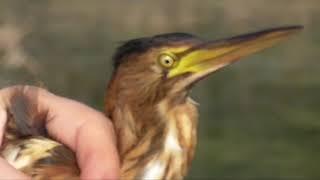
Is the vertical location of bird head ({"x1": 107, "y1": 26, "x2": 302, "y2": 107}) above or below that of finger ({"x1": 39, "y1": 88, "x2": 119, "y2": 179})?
above

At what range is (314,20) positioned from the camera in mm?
1207

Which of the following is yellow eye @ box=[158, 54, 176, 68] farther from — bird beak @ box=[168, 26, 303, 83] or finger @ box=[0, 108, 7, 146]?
finger @ box=[0, 108, 7, 146]

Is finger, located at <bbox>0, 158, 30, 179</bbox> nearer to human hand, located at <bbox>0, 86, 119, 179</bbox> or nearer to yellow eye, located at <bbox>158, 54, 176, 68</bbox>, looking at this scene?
human hand, located at <bbox>0, 86, 119, 179</bbox>

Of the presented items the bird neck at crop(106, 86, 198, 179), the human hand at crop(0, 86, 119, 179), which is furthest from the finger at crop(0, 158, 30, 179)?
the bird neck at crop(106, 86, 198, 179)

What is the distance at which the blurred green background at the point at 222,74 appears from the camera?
118 centimetres

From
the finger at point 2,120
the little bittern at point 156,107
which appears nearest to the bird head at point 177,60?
the little bittern at point 156,107

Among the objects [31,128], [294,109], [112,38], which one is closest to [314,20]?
[294,109]

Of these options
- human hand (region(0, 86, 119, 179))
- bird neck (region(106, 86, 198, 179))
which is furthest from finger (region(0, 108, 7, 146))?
bird neck (region(106, 86, 198, 179))

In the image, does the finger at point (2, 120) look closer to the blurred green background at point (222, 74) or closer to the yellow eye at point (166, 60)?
the blurred green background at point (222, 74)

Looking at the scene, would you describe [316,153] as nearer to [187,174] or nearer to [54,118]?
[187,174]

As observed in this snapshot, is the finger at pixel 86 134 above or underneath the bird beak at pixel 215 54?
underneath

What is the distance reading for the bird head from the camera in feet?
3.61

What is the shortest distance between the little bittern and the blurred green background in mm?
51

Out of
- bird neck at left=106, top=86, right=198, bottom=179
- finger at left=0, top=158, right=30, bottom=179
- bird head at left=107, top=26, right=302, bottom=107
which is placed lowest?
finger at left=0, top=158, right=30, bottom=179
